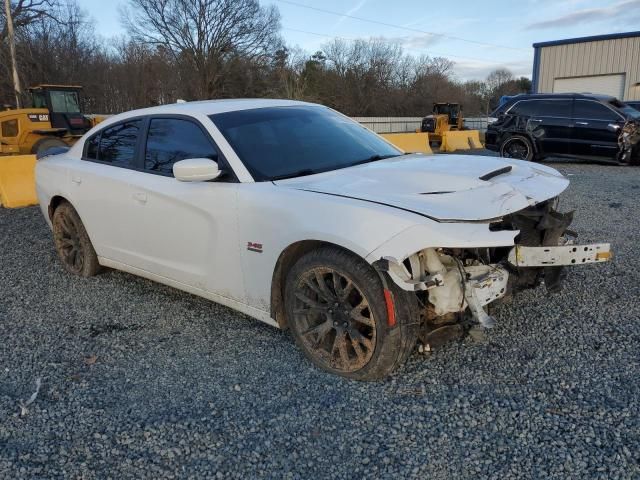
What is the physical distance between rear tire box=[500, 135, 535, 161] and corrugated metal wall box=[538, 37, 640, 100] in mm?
18873

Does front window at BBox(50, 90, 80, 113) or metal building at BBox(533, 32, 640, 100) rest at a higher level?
metal building at BBox(533, 32, 640, 100)

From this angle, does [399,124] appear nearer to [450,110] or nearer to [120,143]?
[450,110]

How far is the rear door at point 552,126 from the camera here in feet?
41.4

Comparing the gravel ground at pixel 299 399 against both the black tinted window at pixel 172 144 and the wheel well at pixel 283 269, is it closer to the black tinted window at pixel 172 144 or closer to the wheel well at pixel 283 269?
the wheel well at pixel 283 269

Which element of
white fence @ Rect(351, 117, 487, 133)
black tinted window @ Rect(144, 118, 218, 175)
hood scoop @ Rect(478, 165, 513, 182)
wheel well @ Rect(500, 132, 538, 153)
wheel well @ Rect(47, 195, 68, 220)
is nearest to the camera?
hood scoop @ Rect(478, 165, 513, 182)

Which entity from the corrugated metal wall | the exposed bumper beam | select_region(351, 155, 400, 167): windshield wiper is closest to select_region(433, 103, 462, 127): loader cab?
the corrugated metal wall

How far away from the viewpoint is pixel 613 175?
11.1 metres

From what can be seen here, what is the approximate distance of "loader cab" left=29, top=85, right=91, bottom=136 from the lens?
16078 mm

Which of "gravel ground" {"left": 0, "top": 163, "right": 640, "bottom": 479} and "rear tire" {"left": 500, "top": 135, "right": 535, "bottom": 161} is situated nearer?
"gravel ground" {"left": 0, "top": 163, "right": 640, "bottom": 479}

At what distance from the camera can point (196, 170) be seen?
10.8 ft

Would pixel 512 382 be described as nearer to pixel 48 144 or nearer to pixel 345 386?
pixel 345 386

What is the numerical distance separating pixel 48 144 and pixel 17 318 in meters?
12.6

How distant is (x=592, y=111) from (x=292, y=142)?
434 inches

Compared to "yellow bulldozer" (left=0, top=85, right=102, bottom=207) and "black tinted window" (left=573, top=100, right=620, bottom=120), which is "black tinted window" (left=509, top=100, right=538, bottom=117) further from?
"yellow bulldozer" (left=0, top=85, right=102, bottom=207)
